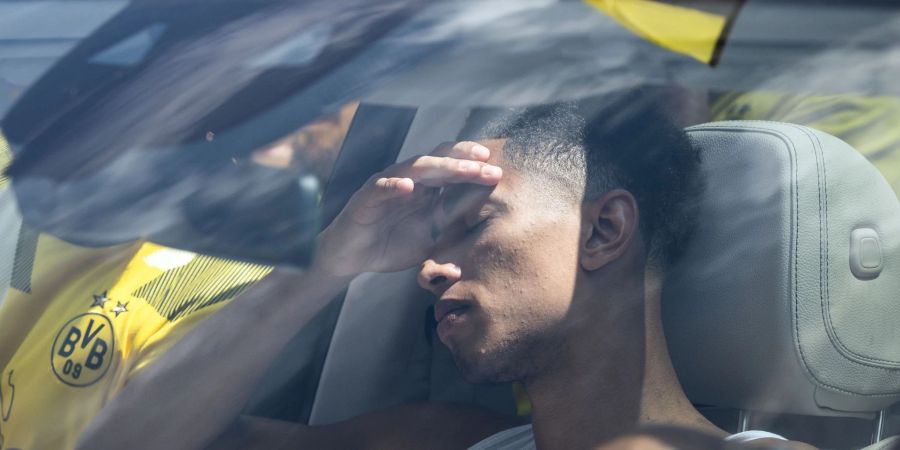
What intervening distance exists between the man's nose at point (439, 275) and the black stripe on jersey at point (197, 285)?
248 millimetres

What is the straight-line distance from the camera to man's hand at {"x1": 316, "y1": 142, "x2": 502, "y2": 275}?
134 centimetres

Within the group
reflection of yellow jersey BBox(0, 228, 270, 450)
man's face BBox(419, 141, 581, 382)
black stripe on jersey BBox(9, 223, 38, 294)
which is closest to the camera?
man's face BBox(419, 141, 581, 382)

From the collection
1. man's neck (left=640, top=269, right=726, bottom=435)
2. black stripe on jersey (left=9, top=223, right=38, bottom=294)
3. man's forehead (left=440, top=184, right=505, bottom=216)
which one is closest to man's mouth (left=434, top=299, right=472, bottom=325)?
man's forehead (left=440, top=184, right=505, bottom=216)

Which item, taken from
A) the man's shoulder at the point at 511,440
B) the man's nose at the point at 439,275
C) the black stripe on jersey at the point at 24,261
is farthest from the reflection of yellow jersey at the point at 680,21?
the black stripe on jersey at the point at 24,261

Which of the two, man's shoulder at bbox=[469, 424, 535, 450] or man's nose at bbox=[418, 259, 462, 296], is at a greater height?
man's nose at bbox=[418, 259, 462, 296]

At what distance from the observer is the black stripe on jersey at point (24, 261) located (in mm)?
1537

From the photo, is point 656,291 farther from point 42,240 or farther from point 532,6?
point 42,240

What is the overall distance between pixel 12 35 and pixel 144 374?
0.76 meters

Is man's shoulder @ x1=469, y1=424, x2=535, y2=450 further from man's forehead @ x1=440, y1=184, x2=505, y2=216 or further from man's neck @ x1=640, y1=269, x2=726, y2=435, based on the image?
man's forehead @ x1=440, y1=184, x2=505, y2=216

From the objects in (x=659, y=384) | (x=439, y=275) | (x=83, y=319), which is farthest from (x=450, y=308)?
(x=83, y=319)

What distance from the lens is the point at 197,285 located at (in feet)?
4.66

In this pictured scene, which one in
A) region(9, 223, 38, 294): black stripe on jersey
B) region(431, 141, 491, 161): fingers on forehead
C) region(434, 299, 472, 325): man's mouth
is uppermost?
region(431, 141, 491, 161): fingers on forehead

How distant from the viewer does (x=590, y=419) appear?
1333mm

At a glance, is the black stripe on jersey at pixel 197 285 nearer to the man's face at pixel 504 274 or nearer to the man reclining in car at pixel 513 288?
the man reclining in car at pixel 513 288
